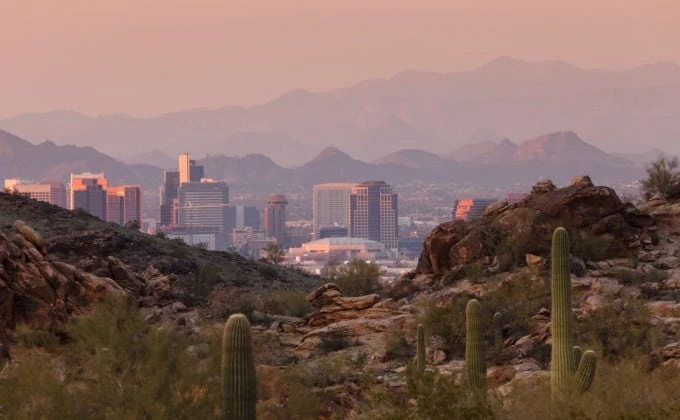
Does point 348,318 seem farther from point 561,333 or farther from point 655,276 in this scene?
point 561,333

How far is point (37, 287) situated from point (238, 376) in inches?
431

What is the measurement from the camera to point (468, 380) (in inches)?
885

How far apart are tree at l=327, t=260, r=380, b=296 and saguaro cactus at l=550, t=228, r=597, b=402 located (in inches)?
659

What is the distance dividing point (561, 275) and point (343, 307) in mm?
11762

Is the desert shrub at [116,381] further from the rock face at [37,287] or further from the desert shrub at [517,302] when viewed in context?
the desert shrub at [517,302]

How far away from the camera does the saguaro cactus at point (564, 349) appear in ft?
70.6

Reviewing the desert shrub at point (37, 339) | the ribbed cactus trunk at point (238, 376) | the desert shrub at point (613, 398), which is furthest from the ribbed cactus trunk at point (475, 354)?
the desert shrub at point (37, 339)

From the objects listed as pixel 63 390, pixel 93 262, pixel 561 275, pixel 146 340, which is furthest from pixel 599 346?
pixel 93 262

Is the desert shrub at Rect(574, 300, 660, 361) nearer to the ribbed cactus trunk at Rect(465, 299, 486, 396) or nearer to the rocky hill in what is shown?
the ribbed cactus trunk at Rect(465, 299, 486, 396)

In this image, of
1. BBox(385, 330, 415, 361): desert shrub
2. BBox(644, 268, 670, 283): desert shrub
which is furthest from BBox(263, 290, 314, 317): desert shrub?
BBox(644, 268, 670, 283): desert shrub

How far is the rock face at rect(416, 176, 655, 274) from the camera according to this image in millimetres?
36875

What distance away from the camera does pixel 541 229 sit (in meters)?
37.3

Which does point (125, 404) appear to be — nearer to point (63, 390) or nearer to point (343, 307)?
point (63, 390)

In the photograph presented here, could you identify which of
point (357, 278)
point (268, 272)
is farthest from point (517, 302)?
point (268, 272)
